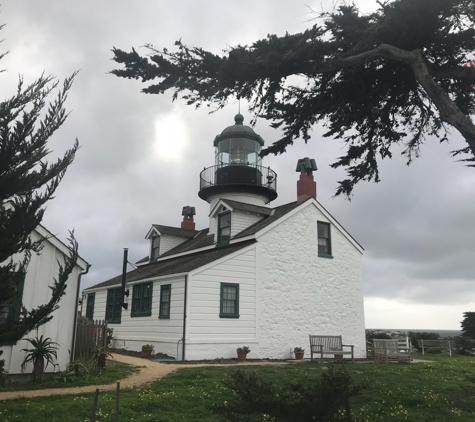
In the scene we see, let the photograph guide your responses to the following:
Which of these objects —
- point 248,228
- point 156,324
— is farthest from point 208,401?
point 248,228

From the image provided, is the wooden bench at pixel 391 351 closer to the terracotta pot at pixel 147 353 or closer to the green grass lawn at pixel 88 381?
the terracotta pot at pixel 147 353

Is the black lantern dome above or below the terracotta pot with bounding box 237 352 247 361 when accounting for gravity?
above

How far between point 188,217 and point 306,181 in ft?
36.7

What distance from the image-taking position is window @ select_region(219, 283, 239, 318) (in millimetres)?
18586

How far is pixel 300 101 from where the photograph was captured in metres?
11.9

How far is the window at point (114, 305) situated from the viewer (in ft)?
77.0

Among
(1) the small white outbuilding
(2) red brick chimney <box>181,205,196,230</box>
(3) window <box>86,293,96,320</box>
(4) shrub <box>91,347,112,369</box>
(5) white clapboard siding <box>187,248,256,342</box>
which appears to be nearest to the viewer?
(1) the small white outbuilding

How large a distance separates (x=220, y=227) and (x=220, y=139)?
5.25 meters

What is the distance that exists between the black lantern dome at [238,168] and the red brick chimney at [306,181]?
7.73 ft

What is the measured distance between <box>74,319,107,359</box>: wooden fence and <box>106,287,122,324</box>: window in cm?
859

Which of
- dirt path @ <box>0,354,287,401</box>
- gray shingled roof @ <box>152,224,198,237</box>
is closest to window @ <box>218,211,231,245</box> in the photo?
gray shingled roof @ <box>152,224,198,237</box>

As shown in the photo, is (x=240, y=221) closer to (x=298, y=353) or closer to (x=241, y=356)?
(x=298, y=353)

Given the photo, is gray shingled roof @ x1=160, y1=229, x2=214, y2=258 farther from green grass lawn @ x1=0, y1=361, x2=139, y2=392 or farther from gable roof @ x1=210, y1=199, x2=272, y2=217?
green grass lawn @ x1=0, y1=361, x2=139, y2=392

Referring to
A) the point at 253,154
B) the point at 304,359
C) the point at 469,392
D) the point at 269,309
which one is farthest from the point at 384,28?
the point at 253,154
